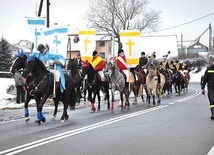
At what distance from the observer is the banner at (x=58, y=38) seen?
14109 millimetres

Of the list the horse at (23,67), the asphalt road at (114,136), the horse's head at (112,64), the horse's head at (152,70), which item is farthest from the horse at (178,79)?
the horse at (23,67)

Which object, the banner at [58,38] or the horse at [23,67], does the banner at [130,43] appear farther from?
the horse at [23,67]

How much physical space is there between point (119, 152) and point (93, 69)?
29.3 feet

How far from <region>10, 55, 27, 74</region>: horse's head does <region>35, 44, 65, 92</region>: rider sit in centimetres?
57

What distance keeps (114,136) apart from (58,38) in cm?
546

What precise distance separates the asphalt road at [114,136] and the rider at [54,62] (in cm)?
127

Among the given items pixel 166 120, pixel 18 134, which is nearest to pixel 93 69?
pixel 166 120

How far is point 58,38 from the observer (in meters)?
14.3

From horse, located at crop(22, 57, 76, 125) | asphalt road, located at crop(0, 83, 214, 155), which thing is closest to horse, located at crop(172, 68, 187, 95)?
asphalt road, located at crop(0, 83, 214, 155)

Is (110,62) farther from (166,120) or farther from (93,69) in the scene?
(166,120)

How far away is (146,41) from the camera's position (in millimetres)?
85938

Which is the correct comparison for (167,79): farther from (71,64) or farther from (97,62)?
(97,62)

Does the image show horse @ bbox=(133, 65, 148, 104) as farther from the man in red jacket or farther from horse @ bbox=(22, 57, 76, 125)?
horse @ bbox=(22, 57, 76, 125)

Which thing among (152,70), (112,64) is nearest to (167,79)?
(152,70)
